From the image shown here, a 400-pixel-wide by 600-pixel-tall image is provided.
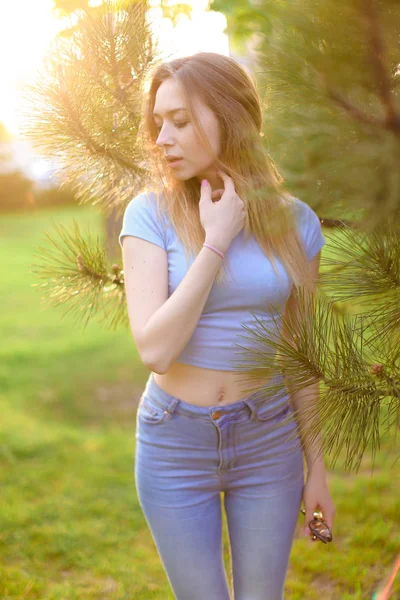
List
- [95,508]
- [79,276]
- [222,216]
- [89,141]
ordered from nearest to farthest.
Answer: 1. [222,216]
2. [89,141]
3. [79,276]
4. [95,508]

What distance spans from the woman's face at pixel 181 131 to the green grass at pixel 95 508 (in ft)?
1.93

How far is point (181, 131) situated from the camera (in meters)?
1.40

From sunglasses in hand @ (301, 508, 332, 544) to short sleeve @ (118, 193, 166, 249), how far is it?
0.72 m

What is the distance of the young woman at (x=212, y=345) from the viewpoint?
1.38 metres

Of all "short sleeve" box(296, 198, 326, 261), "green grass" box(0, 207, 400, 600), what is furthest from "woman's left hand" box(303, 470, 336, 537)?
"short sleeve" box(296, 198, 326, 261)

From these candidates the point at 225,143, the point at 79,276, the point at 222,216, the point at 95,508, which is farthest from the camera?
the point at 95,508

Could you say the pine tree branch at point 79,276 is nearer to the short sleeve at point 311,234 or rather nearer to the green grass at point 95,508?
the green grass at point 95,508

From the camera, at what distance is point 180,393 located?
1413mm

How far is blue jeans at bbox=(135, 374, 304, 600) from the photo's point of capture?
1394mm

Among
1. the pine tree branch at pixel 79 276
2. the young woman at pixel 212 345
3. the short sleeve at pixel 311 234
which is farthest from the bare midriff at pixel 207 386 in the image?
the pine tree branch at pixel 79 276

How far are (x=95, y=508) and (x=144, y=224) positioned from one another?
2159 mm

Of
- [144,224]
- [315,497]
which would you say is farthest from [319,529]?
[144,224]

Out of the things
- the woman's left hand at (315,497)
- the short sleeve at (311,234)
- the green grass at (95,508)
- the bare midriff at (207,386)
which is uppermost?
the short sleeve at (311,234)

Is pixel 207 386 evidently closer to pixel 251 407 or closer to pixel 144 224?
pixel 251 407
